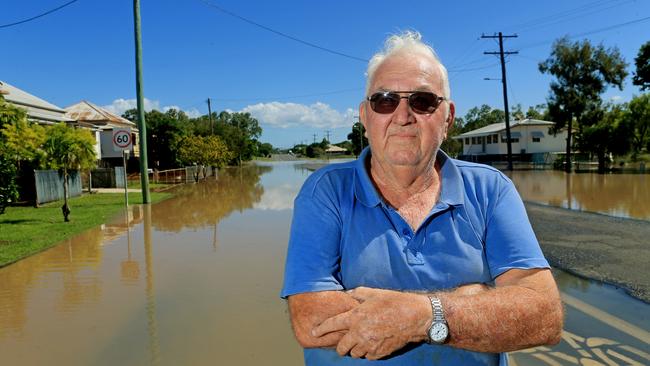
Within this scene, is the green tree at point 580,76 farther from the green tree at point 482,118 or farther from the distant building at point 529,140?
the green tree at point 482,118

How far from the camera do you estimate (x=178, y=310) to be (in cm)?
562

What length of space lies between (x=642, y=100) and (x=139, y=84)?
3536cm

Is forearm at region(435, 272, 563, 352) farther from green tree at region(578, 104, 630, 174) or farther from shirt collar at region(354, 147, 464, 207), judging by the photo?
green tree at region(578, 104, 630, 174)

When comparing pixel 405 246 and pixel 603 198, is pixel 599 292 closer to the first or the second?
pixel 405 246

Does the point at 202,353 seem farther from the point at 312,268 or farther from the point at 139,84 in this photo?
the point at 139,84

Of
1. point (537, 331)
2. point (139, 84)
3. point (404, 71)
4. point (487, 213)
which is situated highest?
point (139, 84)

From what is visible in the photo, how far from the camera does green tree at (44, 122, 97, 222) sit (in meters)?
14.0

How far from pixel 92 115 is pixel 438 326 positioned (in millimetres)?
43450

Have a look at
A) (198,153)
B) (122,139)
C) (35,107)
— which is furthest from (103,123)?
(122,139)

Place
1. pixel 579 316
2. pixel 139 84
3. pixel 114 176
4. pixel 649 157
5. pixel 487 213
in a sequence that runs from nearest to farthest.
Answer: pixel 487 213 < pixel 579 316 < pixel 139 84 < pixel 114 176 < pixel 649 157

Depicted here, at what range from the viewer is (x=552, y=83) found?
3972cm

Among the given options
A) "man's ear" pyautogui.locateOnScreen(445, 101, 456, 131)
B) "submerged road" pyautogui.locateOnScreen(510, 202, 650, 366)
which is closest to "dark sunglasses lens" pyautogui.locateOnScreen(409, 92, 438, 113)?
"man's ear" pyautogui.locateOnScreen(445, 101, 456, 131)

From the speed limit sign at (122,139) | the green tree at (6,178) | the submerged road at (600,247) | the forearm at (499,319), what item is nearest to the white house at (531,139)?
the submerged road at (600,247)

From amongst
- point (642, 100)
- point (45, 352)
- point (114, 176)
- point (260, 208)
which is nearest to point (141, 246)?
point (45, 352)
